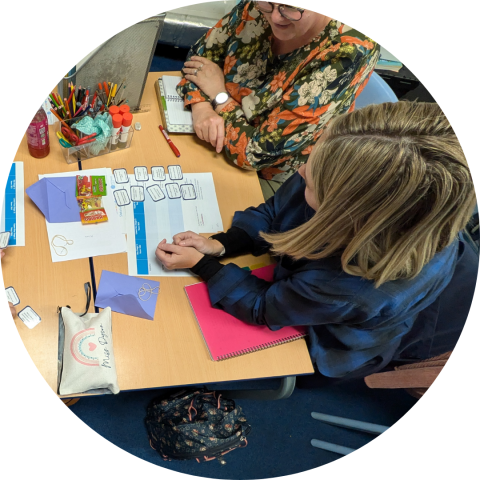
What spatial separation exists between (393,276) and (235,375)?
1.47 ft

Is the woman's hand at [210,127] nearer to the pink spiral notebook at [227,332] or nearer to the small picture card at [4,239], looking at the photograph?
the pink spiral notebook at [227,332]

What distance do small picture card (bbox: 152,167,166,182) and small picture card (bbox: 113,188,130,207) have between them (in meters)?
0.11

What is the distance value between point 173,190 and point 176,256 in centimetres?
27

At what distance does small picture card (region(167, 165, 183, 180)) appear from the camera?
128cm

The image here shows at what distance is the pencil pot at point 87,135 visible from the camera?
1174mm

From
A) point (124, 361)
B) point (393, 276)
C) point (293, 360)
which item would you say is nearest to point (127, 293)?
point (124, 361)

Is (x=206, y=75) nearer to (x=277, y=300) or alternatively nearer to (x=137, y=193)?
(x=137, y=193)

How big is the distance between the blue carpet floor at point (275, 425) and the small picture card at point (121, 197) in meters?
0.84

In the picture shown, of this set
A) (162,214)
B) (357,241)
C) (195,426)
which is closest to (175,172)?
(162,214)

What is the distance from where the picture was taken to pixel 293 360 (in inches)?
41.8

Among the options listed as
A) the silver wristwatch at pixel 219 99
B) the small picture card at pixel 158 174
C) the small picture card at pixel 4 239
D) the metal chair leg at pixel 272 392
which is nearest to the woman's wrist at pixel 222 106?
the silver wristwatch at pixel 219 99

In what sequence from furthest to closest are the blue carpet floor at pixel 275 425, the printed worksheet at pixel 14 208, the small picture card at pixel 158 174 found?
the blue carpet floor at pixel 275 425
the small picture card at pixel 158 174
the printed worksheet at pixel 14 208

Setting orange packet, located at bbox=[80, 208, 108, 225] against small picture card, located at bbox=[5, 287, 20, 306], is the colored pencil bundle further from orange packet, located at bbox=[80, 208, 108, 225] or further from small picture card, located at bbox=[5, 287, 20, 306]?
small picture card, located at bbox=[5, 287, 20, 306]

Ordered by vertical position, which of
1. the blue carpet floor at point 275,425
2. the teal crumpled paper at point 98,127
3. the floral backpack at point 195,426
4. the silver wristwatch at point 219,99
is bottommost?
the blue carpet floor at point 275,425
